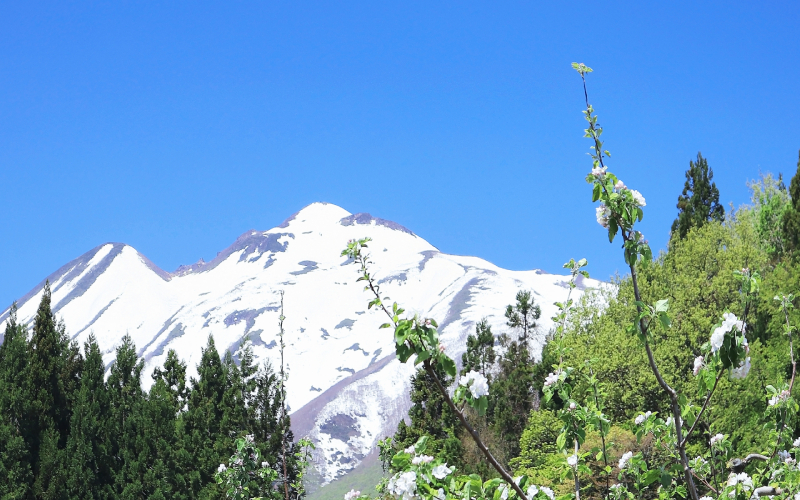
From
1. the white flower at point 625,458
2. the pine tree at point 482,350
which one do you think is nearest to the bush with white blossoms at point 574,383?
the white flower at point 625,458

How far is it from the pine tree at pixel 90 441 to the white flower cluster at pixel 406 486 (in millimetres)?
23485

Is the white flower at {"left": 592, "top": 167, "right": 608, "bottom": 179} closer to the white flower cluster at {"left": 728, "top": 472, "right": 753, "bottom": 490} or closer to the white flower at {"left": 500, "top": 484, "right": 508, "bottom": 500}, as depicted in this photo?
the white flower at {"left": 500, "top": 484, "right": 508, "bottom": 500}

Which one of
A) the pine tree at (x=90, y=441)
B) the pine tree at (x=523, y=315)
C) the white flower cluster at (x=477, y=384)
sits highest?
the pine tree at (x=523, y=315)

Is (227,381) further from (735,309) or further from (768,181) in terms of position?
(768,181)

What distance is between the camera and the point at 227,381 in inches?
1241

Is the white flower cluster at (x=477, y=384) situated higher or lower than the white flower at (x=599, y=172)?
lower

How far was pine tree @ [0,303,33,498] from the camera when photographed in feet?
74.1

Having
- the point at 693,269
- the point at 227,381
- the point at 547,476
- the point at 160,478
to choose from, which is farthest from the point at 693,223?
the point at 160,478

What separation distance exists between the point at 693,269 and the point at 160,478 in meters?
21.4

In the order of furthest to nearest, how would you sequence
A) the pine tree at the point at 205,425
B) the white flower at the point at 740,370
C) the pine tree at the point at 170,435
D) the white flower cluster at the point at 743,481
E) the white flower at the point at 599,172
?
the pine tree at the point at 205,425 < the pine tree at the point at 170,435 < the white flower cluster at the point at 743,481 < the white flower at the point at 599,172 < the white flower at the point at 740,370

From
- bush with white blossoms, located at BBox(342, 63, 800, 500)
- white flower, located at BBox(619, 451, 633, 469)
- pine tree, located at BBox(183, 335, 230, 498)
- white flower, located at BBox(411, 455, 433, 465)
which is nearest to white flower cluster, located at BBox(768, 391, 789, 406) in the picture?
bush with white blossoms, located at BBox(342, 63, 800, 500)

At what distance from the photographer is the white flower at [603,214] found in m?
Result: 3.91

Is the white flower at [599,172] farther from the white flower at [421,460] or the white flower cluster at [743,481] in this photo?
the white flower cluster at [743,481]

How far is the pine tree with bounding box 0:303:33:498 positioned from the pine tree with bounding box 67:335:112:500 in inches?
51.2
